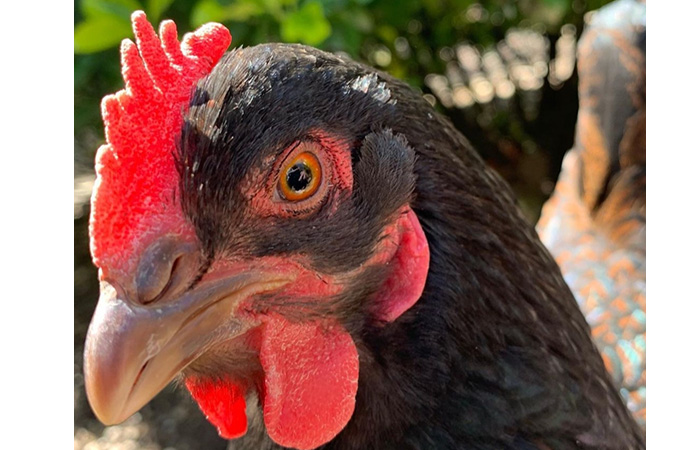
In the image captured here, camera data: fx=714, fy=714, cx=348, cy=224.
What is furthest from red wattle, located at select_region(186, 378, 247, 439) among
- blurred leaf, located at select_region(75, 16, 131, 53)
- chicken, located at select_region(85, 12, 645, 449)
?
blurred leaf, located at select_region(75, 16, 131, 53)

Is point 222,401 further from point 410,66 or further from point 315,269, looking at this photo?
point 410,66

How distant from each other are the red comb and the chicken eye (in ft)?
0.42

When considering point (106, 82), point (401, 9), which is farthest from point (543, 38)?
point (106, 82)

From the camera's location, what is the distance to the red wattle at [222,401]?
103 centimetres

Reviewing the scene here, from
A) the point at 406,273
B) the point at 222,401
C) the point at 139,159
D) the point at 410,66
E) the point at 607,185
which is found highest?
the point at 139,159

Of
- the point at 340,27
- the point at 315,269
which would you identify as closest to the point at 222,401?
the point at 315,269

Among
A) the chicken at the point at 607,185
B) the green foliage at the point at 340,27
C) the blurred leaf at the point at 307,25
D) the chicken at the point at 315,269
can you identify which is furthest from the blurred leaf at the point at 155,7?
the chicken at the point at 607,185

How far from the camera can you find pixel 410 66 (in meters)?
3.44

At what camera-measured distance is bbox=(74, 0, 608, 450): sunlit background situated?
2.18 meters

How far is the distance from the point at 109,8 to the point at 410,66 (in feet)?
5.47

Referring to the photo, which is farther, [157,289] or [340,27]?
[340,27]

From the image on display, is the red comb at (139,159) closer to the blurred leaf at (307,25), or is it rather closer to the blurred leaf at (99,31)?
the blurred leaf at (307,25)

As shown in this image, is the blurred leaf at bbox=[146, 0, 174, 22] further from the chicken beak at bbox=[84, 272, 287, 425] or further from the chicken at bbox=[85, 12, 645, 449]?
the chicken beak at bbox=[84, 272, 287, 425]

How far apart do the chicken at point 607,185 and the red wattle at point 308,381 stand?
1.18 meters
